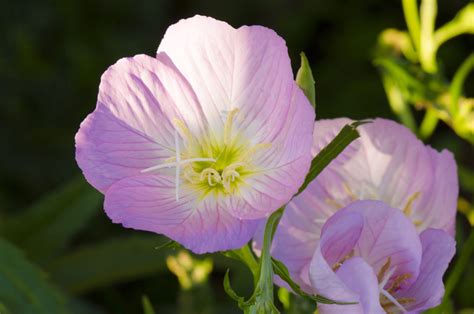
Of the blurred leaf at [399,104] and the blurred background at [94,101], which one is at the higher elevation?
the blurred leaf at [399,104]

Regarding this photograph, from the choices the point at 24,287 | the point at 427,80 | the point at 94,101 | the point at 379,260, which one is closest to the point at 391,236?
the point at 379,260

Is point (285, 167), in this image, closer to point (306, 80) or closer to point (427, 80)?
point (306, 80)

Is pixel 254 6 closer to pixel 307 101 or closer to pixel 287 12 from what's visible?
pixel 287 12

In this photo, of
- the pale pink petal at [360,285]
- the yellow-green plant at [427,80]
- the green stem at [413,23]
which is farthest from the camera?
the green stem at [413,23]

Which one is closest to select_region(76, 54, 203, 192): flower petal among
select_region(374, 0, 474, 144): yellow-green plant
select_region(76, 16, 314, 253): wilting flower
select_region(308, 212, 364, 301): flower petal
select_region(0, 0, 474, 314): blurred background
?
select_region(76, 16, 314, 253): wilting flower

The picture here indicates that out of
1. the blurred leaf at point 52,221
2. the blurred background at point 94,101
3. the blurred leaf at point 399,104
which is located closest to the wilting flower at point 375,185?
the blurred leaf at point 399,104

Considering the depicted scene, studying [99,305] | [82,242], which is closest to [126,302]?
[99,305]

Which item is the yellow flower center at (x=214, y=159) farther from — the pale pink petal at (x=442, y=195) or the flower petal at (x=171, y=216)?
the pale pink petal at (x=442, y=195)
